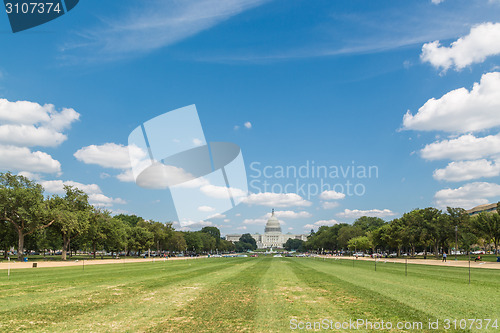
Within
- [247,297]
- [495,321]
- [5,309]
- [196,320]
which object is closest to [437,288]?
[495,321]

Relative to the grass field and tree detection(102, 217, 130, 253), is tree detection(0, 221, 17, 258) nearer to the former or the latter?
tree detection(102, 217, 130, 253)

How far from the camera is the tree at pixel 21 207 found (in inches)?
2862

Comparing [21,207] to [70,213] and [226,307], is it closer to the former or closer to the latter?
[70,213]

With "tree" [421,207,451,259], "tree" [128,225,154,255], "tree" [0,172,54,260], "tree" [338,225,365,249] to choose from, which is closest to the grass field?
"tree" [0,172,54,260]

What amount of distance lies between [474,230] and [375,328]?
93.8 metres

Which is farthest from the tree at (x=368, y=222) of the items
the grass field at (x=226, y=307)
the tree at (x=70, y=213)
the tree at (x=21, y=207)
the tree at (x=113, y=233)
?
the grass field at (x=226, y=307)

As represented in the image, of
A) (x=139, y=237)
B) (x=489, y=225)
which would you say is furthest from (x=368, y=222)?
(x=139, y=237)

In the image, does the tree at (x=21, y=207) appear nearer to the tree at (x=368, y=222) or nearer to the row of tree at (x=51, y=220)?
the row of tree at (x=51, y=220)

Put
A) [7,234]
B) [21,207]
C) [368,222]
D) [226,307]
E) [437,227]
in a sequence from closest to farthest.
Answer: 1. [226,307]
2. [21,207]
3. [7,234]
4. [437,227]
5. [368,222]

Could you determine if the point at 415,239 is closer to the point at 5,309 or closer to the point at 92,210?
the point at 92,210

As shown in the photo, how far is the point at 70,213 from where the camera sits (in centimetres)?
8069

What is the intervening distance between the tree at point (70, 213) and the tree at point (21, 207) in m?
2.40

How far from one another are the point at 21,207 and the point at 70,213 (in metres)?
10.6

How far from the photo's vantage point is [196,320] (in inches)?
577
